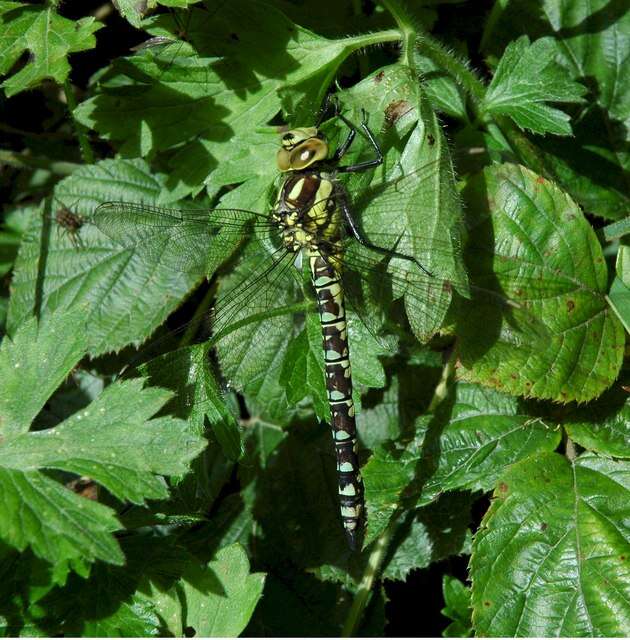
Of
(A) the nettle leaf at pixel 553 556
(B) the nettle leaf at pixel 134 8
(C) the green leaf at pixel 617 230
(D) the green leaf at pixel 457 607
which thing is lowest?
(D) the green leaf at pixel 457 607

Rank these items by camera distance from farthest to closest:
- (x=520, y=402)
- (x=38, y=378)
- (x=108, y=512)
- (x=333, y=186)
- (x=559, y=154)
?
(x=559, y=154)
(x=520, y=402)
(x=333, y=186)
(x=38, y=378)
(x=108, y=512)

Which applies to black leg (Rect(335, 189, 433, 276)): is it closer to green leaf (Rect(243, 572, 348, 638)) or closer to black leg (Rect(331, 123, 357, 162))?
black leg (Rect(331, 123, 357, 162))

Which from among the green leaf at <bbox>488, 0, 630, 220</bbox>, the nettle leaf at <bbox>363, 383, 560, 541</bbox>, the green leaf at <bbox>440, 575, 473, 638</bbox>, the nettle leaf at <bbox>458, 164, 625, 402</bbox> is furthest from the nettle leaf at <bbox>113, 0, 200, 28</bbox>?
the green leaf at <bbox>440, 575, 473, 638</bbox>

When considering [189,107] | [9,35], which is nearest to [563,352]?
[189,107]

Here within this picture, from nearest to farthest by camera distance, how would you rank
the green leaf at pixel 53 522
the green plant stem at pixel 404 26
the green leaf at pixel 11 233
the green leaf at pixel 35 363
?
the green leaf at pixel 53 522, the green leaf at pixel 35 363, the green plant stem at pixel 404 26, the green leaf at pixel 11 233

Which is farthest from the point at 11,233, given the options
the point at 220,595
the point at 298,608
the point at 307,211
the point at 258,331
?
the point at 298,608

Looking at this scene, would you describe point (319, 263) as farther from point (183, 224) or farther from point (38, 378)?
point (38, 378)

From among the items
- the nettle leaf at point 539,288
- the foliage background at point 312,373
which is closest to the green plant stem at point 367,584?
the foliage background at point 312,373

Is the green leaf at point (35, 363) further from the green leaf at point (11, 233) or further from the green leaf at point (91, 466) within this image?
the green leaf at point (11, 233)
